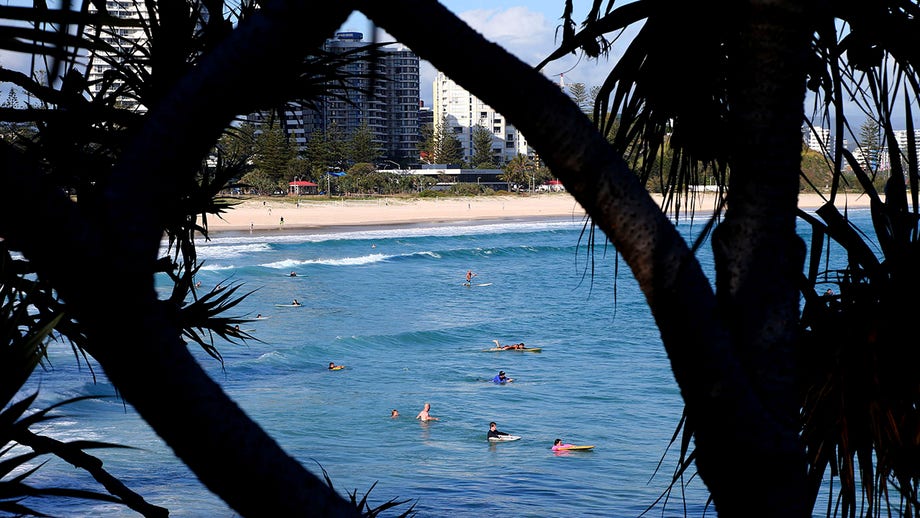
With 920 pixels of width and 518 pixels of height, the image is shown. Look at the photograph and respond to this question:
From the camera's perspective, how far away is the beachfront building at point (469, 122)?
343 feet

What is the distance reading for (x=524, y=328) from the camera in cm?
2467

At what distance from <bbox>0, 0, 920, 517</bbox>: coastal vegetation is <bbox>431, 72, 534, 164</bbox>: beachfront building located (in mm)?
95785

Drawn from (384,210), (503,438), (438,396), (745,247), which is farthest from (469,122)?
(745,247)

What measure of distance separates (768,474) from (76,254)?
81cm

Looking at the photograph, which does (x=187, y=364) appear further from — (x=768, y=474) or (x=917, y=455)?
(x=917, y=455)

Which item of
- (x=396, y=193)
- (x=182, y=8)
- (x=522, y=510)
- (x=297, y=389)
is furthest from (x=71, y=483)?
(x=396, y=193)

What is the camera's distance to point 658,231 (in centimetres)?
114

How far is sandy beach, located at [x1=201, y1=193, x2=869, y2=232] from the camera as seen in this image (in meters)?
51.0

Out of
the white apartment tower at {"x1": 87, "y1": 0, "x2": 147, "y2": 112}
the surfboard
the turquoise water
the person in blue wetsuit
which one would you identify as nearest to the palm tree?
the white apartment tower at {"x1": 87, "y1": 0, "x2": 147, "y2": 112}

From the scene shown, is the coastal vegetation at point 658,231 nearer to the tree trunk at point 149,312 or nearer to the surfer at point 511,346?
the tree trunk at point 149,312

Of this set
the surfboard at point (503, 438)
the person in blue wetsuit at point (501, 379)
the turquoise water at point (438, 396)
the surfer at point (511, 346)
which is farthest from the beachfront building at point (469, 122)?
the surfboard at point (503, 438)

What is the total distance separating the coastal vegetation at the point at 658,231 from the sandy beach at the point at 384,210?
46.0m

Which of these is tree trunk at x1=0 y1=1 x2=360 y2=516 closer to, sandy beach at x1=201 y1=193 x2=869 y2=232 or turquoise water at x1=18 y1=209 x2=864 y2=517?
turquoise water at x1=18 y1=209 x2=864 y2=517

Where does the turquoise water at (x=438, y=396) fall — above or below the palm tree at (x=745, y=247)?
below
